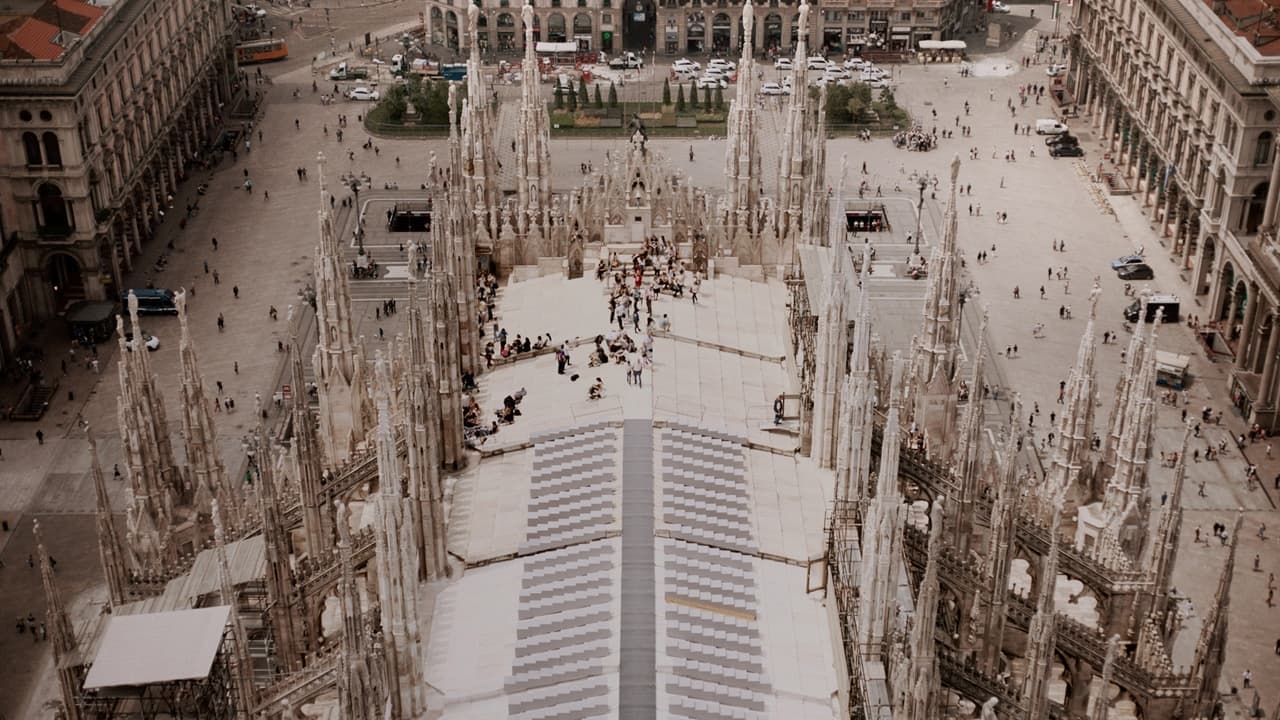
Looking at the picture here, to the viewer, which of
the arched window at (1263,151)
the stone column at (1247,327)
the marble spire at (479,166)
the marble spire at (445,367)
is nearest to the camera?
the marble spire at (445,367)

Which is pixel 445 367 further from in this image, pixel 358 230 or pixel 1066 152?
pixel 1066 152

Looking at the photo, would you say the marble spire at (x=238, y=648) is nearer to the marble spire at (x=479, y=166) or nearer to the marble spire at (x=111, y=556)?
the marble spire at (x=111, y=556)

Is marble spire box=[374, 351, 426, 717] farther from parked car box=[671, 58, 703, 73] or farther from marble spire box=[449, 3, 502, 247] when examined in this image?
parked car box=[671, 58, 703, 73]

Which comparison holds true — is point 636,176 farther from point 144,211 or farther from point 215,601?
point 144,211

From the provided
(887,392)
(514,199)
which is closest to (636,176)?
(514,199)

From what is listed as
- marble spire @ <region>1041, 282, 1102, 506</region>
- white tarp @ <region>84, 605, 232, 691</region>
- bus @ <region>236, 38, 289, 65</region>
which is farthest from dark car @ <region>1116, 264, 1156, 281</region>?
bus @ <region>236, 38, 289, 65</region>

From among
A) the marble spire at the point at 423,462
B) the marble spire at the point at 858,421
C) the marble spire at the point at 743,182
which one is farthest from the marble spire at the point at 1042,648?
the marble spire at the point at 743,182

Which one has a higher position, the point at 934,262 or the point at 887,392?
the point at 934,262
